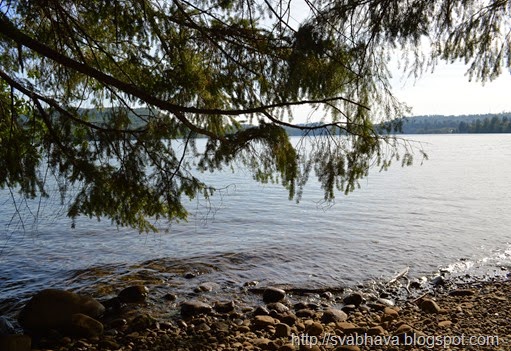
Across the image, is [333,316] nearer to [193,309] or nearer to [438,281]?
[193,309]

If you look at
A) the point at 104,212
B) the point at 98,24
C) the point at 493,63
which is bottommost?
the point at 104,212

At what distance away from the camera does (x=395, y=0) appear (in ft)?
14.0

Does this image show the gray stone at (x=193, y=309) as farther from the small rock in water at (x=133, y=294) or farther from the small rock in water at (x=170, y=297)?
the small rock in water at (x=133, y=294)

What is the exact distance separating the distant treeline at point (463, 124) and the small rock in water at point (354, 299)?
2738 inches

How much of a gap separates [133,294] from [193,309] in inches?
49.3

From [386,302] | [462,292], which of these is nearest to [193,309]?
[386,302]

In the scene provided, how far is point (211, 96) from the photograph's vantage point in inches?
207

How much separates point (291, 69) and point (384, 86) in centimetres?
118

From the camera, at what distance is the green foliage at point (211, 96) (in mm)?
4539

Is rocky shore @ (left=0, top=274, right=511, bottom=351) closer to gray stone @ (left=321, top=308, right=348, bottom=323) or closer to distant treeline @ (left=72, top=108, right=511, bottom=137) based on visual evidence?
gray stone @ (left=321, top=308, right=348, bottom=323)

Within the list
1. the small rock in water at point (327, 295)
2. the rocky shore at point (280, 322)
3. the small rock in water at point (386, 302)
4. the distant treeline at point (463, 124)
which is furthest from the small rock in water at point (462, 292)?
the distant treeline at point (463, 124)

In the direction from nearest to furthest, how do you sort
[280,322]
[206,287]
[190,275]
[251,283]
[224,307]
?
[280,322] → [224,307] → [206,287] → [251,283] → [190,275]

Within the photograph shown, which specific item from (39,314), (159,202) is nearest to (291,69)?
(159,202)

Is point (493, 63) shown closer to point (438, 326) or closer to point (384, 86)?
point (384, 86)
